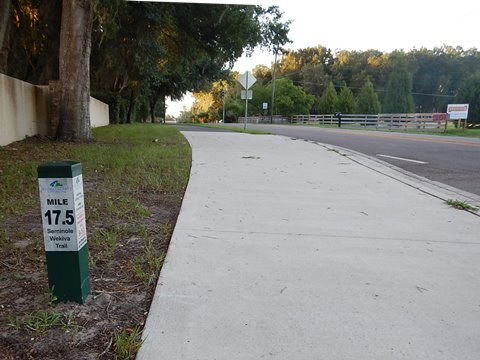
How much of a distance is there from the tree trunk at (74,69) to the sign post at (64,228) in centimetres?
944

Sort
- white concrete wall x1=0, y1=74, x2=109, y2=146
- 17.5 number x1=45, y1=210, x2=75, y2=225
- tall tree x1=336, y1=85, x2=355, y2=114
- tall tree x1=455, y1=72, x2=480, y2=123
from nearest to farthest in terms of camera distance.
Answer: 17.5 number x1=45, y1=210, x2=75, y2=225, white concrete wall x1=0, y1=74, x2=109, y2=146, tall tree x1=455, y1=72, x2=480, y2=123, tall tree x1=336, y1=85, x2=355, y2=114

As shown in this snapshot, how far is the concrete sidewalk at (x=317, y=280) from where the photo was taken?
2.21m

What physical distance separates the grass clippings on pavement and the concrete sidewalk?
0.57 feet

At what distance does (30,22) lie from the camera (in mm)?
16234

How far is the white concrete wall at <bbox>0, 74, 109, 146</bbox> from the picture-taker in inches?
386

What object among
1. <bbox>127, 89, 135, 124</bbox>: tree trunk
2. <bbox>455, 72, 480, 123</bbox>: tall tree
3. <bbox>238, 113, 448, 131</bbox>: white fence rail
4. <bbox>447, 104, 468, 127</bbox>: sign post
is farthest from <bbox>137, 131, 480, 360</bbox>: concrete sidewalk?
<bbox>455, 72, 480, 123</bbox>: tall tree

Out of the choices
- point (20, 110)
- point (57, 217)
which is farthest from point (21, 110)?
point (57, 217)

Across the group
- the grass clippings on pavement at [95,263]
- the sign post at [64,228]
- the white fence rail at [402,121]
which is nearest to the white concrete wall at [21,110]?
the grass clippings on pavement at [95,263]

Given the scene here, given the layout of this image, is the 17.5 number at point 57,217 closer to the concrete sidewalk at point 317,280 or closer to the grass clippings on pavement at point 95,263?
the grass clippings on pavement at point 95,263

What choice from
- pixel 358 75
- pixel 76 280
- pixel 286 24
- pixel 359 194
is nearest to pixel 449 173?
pixel 359 194

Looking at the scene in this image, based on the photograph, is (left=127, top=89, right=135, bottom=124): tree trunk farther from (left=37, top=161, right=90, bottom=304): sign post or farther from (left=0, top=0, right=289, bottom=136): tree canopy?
(left=37, top=161, right=90, bottom=304): sign post

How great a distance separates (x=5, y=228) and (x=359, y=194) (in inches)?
171

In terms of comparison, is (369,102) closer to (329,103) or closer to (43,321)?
(329,103)

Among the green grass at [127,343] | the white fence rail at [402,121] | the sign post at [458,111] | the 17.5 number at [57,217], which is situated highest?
the sign post at [458,111]
